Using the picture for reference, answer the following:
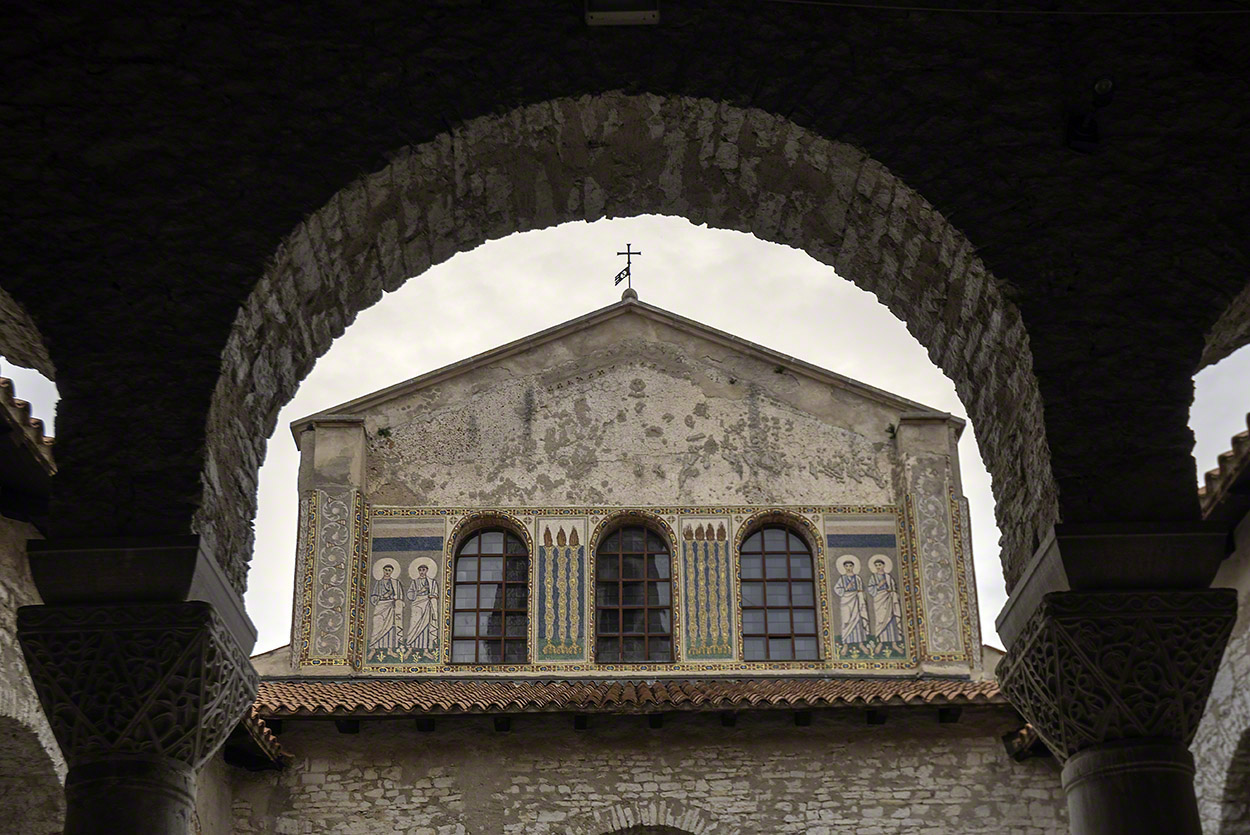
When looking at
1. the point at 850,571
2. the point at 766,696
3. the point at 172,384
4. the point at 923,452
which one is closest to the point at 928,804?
the point at 766,696

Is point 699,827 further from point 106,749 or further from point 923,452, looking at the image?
point 106,749

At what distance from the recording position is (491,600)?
1587cm

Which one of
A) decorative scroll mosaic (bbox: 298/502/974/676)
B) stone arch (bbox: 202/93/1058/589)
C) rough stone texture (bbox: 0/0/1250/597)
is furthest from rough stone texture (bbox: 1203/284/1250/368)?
decorative scroll mosaic (bbox: 298/502/974/676)

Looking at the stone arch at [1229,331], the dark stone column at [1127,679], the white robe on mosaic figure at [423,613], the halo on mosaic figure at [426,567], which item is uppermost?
the halo on mosaic figure at [426,567]

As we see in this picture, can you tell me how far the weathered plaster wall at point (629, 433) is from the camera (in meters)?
16.4

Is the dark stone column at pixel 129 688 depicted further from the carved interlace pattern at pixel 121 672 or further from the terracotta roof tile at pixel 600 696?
the terracotta roof tile at pixel 600 696

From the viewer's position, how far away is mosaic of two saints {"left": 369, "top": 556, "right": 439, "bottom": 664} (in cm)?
1541

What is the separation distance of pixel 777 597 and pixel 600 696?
2.94 meters

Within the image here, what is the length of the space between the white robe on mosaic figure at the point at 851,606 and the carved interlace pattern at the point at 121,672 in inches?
442

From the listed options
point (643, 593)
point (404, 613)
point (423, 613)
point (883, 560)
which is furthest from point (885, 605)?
point (404, 613)

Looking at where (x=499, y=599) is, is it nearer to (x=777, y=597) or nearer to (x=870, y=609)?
(x=777, y=597)

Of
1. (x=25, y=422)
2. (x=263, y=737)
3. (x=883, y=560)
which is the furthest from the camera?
(x=883, y=560)

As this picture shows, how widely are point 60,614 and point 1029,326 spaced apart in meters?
3.59

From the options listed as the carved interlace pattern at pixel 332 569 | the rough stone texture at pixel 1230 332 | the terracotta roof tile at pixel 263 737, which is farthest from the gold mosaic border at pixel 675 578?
the rough stone texture at pixel 1230 332
